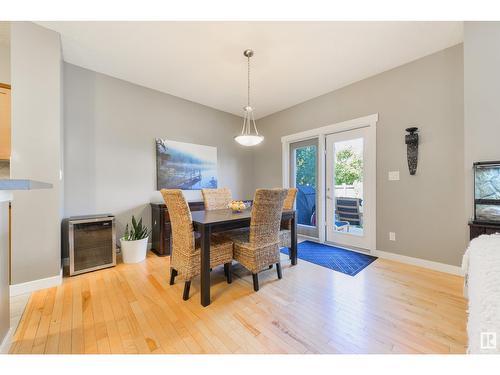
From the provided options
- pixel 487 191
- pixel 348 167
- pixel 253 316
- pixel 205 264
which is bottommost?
pixel 253 316

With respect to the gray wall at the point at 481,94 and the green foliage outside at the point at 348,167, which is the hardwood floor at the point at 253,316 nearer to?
the gray wall at the point at 481,94

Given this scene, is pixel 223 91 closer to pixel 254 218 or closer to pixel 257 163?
pixel 257 163

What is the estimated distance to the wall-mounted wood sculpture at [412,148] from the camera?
2.52 metres

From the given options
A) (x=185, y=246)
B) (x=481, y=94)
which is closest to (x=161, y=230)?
(x=185, y=246)

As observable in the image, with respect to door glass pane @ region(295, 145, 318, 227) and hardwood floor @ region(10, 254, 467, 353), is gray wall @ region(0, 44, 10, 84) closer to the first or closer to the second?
hardwood floor @ region(10, 254, 467, 353)

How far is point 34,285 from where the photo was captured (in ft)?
6.53

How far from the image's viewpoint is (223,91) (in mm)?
3393

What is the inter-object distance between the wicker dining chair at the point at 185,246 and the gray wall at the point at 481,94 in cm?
250

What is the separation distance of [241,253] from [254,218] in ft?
1.31

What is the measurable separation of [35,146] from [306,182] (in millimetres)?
3715

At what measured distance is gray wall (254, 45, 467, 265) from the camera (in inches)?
90.5

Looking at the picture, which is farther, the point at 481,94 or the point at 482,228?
the point at 481,94

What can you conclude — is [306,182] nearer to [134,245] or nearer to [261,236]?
[261,236]

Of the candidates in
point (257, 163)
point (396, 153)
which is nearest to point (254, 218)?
point (396, 153)
